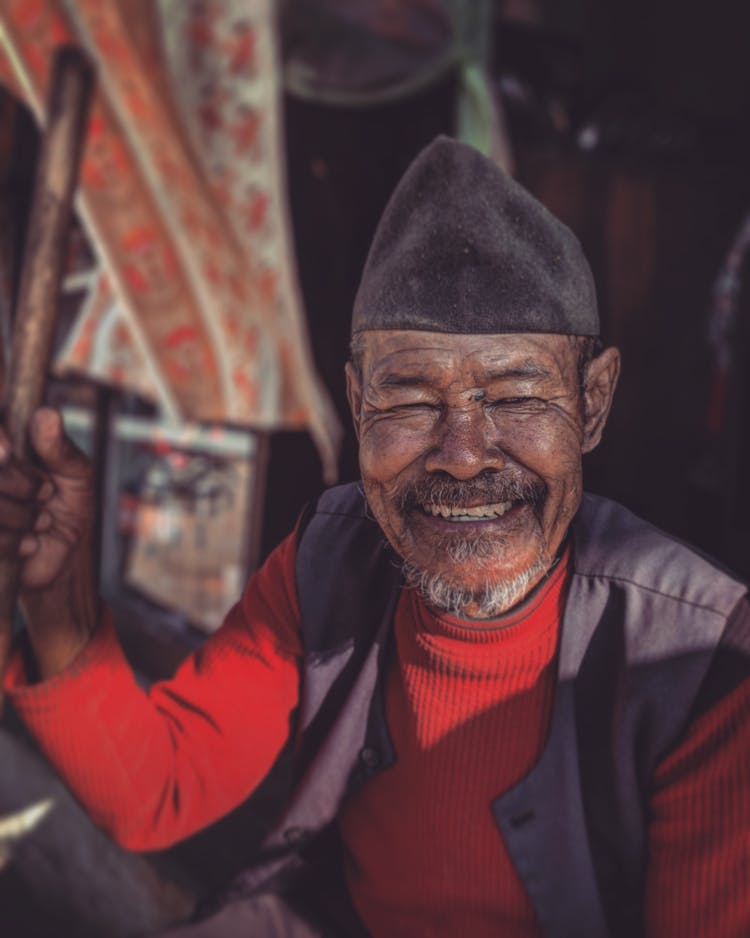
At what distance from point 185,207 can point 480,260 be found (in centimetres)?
150

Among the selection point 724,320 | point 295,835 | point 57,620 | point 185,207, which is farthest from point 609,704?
point 724,320

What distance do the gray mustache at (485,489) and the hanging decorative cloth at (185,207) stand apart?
4.07 feet

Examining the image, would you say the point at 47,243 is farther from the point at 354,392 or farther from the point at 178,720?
the point at 178,720

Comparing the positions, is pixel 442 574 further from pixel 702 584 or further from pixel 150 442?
pixel 150 442

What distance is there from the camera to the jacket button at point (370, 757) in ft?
5.33

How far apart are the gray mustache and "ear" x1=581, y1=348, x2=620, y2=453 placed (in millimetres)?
123

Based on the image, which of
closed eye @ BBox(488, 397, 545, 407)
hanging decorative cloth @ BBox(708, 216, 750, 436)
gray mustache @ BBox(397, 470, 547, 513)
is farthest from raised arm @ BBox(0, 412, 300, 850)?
hanging decorative cloth @ BBox(708, 216, 750, 436)

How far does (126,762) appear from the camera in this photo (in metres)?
1.64

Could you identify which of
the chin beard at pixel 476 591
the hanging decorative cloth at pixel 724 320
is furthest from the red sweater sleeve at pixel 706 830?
the hanging decorative cloth at pixel 724 320

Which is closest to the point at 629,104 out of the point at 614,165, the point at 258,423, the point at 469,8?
the point at 614,165

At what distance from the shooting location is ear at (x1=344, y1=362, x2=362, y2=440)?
1497mm

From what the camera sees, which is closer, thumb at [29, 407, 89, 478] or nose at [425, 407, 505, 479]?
nose at [425, 407, 505, 479]

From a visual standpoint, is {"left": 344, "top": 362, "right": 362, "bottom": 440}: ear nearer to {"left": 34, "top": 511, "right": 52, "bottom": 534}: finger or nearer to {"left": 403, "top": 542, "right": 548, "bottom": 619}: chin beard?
{"left": 403, "top": 542, "right": 548, "bottom": 619}: chin beard

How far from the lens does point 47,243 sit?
1717mm
